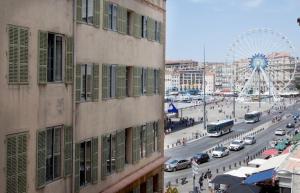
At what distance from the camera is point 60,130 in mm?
→ 13688

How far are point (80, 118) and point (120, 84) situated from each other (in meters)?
3.31

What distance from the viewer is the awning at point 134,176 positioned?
17016 mm

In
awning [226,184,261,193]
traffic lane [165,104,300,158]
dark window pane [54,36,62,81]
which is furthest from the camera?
traffic lane [165,104,300,158]

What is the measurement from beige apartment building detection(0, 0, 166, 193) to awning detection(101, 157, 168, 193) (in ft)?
0.16

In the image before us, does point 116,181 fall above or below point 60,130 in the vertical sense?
below

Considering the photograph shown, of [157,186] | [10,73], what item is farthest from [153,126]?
[10,73]

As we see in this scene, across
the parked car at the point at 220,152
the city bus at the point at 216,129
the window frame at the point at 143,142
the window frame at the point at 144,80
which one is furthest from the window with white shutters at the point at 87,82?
the city bus at the point at 216,129

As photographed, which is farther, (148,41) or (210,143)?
(210,143)

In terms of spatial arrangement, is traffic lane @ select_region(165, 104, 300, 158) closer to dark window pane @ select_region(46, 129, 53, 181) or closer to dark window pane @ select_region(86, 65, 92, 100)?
dark window pane @ select_region(86, 65, 92, 100)

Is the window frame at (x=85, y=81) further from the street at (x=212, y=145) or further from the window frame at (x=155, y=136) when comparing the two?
the street at (x=212, y=145)

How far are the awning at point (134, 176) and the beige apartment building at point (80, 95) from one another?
0.16 ft

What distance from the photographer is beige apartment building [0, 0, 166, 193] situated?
37.8 ft

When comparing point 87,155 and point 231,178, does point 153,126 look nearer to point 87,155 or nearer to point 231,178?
point 87,155

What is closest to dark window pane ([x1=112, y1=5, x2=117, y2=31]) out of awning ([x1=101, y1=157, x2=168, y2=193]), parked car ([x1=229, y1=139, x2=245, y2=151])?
awning ([x1=101, y1=157, x2=168, y2=193])
